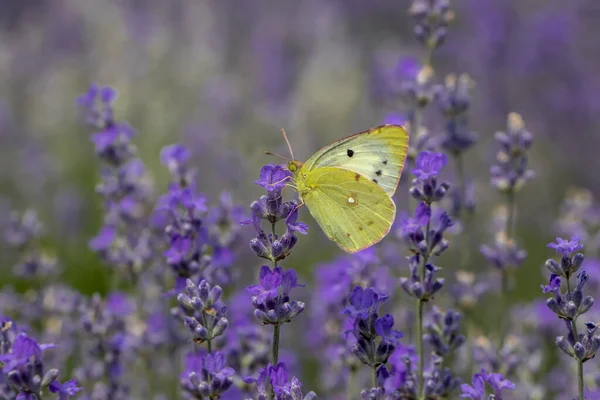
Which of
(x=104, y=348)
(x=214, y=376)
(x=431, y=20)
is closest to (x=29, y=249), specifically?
(x=104, y=348)

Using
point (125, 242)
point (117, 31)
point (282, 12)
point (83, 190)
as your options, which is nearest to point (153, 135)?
point (83, 190)

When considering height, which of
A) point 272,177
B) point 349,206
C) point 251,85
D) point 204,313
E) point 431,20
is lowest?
point 204,313

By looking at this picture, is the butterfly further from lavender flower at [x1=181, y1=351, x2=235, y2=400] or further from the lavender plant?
lavender flower at [x1=181, y1=351, x2=235, y2=400]

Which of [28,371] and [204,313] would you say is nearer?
[28,371]

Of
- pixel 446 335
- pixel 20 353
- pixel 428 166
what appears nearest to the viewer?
pixel 20 353

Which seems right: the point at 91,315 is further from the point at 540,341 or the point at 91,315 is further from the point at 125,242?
the point at 540,341

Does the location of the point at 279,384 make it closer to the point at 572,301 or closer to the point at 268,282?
the point at 268,282

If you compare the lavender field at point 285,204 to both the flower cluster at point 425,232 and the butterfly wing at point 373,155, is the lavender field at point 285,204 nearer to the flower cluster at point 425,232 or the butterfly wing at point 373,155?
the flower cluster at point 425,232

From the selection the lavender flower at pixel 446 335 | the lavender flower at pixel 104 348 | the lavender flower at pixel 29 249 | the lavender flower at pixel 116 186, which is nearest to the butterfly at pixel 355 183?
the lavender flower at pixel 446 335
